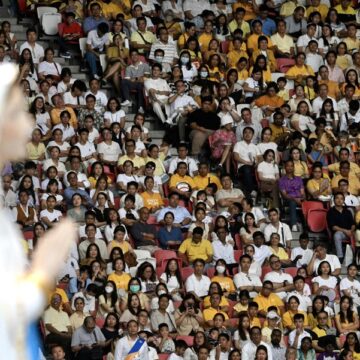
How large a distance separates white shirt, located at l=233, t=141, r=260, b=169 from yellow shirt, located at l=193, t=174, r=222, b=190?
1.79 feet

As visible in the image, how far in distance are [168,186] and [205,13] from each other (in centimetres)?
384

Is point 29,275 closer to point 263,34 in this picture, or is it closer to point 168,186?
point 168,186

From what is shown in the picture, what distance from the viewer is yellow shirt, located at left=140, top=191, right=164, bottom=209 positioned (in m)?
15.9

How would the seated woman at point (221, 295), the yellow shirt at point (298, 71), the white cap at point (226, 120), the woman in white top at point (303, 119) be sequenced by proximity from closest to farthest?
1. the seated woman at point (221, 295)
2. the white cap at point (226, 120)
3. the woman in white top at point (303, 119)
4. the yellow shirt at point (298, 71)

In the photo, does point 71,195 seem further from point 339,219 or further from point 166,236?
point 339,219

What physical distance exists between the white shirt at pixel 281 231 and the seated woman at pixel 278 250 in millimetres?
187

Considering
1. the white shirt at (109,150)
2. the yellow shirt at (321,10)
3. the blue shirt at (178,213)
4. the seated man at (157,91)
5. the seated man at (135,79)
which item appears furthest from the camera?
the yellow shirt at (321,10)

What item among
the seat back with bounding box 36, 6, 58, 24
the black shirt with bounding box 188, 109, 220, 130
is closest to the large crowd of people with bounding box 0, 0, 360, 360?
the black shirt with bounding box 188, 109, 220, 130

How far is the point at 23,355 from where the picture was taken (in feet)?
5.68

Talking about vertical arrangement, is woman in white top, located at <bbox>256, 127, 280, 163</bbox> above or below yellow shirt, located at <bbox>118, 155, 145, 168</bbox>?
below

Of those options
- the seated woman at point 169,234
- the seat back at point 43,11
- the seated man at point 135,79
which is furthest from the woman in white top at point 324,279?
the seat back at point 43,11

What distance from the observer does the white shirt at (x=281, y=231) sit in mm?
16078

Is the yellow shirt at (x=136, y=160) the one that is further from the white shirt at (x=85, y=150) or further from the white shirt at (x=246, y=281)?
the white shirt at (x=246, y=281)

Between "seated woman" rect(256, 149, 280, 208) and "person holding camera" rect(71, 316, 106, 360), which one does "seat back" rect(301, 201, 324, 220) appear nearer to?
"seated woman" rect(256, 149, 280, 208)
